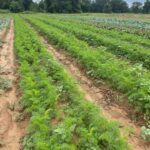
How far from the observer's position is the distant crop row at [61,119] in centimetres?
511

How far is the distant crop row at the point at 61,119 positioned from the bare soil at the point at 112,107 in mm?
454

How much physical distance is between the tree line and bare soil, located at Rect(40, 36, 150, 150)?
7084 cm

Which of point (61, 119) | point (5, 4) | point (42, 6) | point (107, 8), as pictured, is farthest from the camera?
point (107, 8)

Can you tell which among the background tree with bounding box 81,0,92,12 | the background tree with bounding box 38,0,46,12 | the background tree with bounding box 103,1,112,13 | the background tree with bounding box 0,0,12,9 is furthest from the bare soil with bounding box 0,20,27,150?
the background tree with bounding box 81,0,92,12

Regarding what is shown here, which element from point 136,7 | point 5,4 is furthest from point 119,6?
point 5,4

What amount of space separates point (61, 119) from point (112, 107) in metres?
1.37

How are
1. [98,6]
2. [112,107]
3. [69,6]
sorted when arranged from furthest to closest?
[98,6]
[69,6]
[112,107]

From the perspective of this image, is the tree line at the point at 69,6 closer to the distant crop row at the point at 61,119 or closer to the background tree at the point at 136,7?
the background tree at the point at 136,7

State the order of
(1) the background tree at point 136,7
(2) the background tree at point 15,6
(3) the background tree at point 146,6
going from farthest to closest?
(1) the background tree at point 136,7, (3) the background tree at point 146,6, (2) the background tree at point 15,6

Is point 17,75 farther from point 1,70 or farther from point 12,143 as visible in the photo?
point 12,143

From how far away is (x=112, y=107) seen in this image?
712 centimetres

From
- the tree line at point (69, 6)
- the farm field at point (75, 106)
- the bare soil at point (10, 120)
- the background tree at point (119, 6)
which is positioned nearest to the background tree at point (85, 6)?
the tree line at point (69, 6)

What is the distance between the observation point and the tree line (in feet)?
262

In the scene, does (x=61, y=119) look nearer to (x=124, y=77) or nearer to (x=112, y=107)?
(x=112, y=107)
